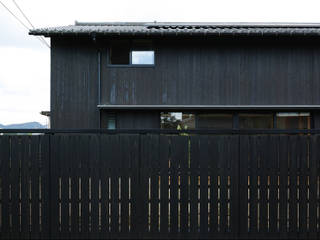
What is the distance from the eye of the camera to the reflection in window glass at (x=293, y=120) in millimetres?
8141

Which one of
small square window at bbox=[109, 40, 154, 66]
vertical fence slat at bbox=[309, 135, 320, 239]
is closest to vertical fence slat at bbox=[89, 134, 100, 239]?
vertical fence slat at bbox=[309, 135, 320, 239]

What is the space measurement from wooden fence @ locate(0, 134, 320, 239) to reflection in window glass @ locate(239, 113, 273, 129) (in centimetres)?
514

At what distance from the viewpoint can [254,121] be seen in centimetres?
812

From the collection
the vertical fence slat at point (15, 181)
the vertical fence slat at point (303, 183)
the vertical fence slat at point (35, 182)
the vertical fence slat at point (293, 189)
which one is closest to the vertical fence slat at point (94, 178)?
the vertical fence slat at point (35, 182)

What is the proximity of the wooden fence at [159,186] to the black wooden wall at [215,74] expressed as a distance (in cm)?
484

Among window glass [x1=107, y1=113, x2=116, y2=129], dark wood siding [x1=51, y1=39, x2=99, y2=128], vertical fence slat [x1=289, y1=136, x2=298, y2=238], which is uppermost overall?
dark wood siding [x1=51, y1=39, x2=99, y2=128]

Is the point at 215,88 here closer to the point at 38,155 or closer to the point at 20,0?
the point at 38,155

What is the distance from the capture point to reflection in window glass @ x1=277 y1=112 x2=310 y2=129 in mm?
8141

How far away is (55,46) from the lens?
25.9 ft

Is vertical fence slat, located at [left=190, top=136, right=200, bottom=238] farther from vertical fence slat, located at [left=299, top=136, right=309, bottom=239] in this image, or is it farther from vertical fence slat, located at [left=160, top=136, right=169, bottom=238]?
vertical fence slat, located at [left=299, top=136, right=309, bottom=239]

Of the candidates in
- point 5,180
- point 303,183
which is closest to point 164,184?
point 303,183

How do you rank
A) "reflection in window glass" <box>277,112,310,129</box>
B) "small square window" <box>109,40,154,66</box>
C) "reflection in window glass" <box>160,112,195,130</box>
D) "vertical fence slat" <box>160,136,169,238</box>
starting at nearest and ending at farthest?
"vertical fence slat" <box>160,136,169,238</box>
"small square window" <box>109,40,154,66</box>
"reflection in window glass" <box>160,112,195,130</box>
"reflection in window glass" <box>277,112,310,129</box>

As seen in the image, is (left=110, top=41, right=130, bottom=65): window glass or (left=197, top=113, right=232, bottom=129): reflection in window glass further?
(left=197, top=113, right=232, bottom=129): reflection in window glass

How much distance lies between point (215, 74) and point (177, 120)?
2015 millimetres
